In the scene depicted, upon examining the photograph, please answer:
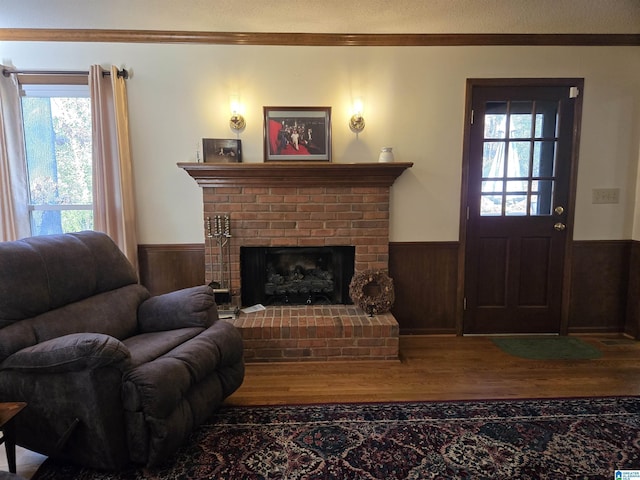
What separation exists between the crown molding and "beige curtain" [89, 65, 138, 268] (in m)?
0.31

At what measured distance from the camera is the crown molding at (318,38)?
2910 millimetres

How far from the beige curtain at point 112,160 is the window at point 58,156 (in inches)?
7.3

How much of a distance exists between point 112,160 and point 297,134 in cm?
153

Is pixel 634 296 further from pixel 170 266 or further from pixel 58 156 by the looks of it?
pixel 58 156

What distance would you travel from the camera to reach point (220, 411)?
2135 millimetres

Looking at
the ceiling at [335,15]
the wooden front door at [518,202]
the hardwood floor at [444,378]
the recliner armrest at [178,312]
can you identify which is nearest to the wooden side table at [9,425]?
the recliner armrest at [178,312]

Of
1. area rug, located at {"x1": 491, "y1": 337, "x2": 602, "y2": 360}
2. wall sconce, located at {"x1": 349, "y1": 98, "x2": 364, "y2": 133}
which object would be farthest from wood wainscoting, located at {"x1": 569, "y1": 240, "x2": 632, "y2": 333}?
wall sconce, located at {"x1": 349, "y1": 98, "x2": 364, "y2": 133}

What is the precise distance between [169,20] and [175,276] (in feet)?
6.71

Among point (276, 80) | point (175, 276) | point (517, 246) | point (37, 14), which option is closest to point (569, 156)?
point (517, 246)

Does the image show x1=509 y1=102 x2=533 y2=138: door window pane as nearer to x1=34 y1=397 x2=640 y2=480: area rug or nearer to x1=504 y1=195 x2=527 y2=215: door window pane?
x1=504 y1=195 x2=527 y2=215: door window pane

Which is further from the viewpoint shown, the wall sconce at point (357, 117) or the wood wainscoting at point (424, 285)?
the wood wainscoting at point (424, 285)

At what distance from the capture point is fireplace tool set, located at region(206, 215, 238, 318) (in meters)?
3.03

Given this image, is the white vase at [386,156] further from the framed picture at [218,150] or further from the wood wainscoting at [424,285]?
the framed picture at [218,150]

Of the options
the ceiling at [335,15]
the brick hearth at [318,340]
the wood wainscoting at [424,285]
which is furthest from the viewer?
the wood wainscoting at [424,285]
